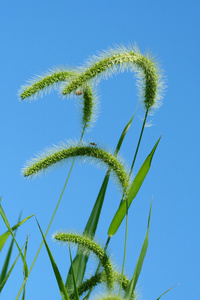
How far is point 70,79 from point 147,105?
19.7 inches

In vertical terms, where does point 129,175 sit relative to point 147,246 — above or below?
above

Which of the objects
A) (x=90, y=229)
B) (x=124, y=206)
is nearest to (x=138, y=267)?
(x=124, y=206)

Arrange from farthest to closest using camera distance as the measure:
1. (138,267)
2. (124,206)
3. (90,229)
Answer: (90,229)
(124,206)
(138,267)

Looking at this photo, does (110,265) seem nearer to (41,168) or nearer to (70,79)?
(41,168)

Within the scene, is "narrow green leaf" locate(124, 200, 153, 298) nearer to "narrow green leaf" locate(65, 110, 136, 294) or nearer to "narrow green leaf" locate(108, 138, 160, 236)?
"narrow green leaf" locate(108, 138, 160, 236)

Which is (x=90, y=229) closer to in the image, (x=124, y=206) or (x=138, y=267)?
(x=124, y=206)

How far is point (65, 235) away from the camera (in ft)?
7.15

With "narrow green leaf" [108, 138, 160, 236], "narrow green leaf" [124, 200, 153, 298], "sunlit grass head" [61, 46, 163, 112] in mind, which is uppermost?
"sunlit grass head" [61, 46, 163, 112]

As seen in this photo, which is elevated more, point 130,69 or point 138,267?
point 130,69

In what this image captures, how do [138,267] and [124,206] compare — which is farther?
[124,206]

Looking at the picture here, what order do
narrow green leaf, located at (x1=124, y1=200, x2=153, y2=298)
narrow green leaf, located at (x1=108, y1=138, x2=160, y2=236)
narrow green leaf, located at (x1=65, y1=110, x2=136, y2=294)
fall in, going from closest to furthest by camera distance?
narrow green leaf, located at (x1=124, y1=200, x2=153, y2=298) < narrow green leaf, located at (x1=108, y1=138, x2=160, y2=236) < narrow green leaf, located at (x1=65, y1=110, x2=136, y2=294)

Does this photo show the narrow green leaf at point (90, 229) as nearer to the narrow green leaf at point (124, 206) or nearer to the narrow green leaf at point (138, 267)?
the narrow green leaf at point (124, 206)

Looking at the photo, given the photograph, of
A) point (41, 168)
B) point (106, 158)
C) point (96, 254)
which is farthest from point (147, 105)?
point (96, 254)

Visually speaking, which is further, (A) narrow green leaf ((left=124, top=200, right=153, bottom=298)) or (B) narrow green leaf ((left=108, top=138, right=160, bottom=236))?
(B) narrow green leaf ((left=108, top=138, right=160, bottom=236))
